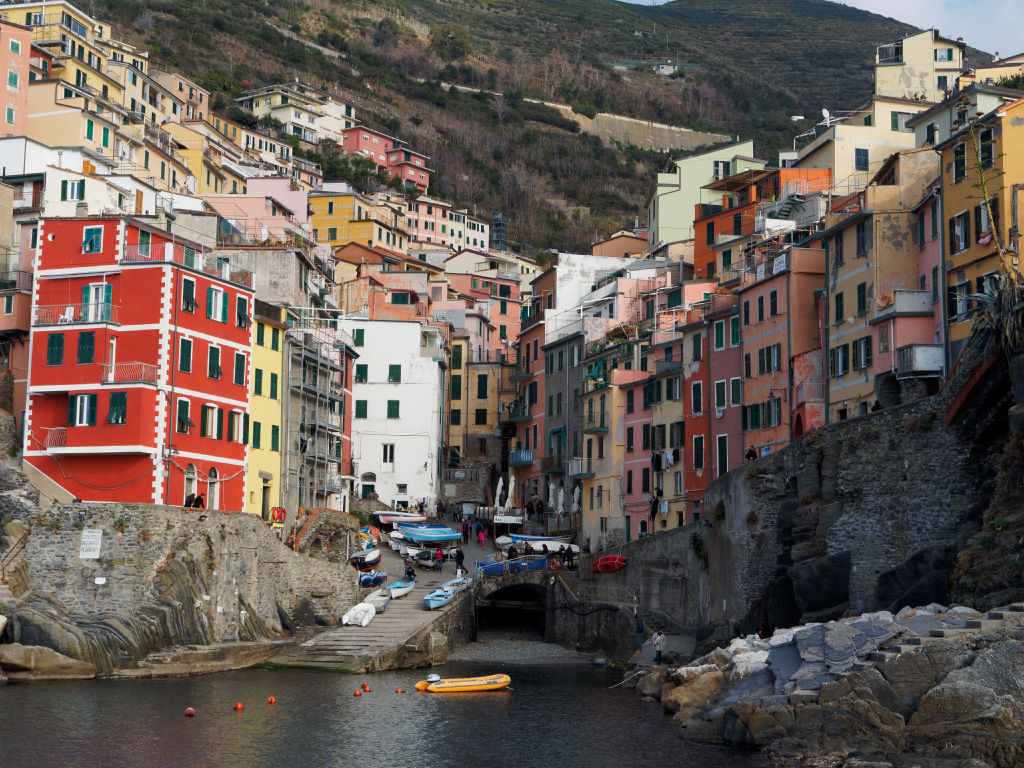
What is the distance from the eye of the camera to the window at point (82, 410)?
57.7 metres

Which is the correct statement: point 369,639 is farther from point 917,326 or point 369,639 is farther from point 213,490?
point 917,326

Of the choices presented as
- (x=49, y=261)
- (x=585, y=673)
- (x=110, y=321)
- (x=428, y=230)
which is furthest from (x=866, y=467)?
(x=428, y=230)

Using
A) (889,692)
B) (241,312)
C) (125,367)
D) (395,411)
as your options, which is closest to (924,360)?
(889,692)

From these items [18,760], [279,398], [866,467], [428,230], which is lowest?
[18,760]

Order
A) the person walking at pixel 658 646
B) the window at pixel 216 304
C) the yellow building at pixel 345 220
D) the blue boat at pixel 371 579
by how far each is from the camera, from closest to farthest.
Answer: the person walking at pixel 658 646 < the window at pixel 216 304 < the blue boat at pixel 371 579 < the yellow building at pixel 345 220

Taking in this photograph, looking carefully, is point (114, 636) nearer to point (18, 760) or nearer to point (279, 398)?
point (18, 760)

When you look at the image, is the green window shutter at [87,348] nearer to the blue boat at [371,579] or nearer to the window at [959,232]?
the blue boat at [371,579]

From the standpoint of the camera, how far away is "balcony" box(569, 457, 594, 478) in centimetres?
8419

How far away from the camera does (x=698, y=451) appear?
7206cm

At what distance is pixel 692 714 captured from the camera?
44031 mm

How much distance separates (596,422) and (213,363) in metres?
30.4

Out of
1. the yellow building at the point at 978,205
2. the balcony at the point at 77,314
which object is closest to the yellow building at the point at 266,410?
the balcony at the point at 77,314

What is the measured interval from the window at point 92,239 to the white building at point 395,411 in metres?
32.3

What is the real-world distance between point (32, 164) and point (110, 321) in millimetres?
24481
